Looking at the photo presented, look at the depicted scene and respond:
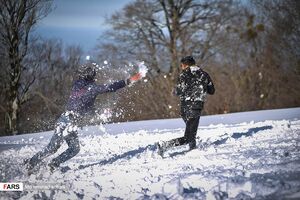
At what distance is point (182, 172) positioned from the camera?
5.63 m

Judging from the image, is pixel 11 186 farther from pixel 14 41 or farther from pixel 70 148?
pixel 14 41

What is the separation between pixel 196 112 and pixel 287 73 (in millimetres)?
19919

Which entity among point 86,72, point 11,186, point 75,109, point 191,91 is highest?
point 86,72

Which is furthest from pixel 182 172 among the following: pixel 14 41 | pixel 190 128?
pixel 14 41

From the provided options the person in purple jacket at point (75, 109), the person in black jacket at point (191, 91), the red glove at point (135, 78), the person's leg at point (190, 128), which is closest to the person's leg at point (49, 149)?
the person in purple jacket at point (75, 109)

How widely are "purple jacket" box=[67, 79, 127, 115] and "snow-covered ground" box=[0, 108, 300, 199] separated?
1032 mm

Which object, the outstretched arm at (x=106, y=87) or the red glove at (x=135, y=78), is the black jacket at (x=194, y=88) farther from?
the outstretched arm at (x=106, y=87)

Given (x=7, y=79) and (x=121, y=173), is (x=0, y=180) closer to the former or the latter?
(x=121, y=173)

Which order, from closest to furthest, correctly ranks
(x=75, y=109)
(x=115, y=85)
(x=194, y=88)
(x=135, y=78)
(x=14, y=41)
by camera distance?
(x=75, y=109), (x=115, y=85), (x=135, y=78), (x=194, y=88), (x=14, y=41)

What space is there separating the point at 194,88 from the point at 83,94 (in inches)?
78.9

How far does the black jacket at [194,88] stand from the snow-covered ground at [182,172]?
0.78 metres

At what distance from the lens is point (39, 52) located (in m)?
26.7

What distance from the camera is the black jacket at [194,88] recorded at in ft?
23.6

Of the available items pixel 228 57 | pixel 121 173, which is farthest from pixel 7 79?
pixel 121 173
